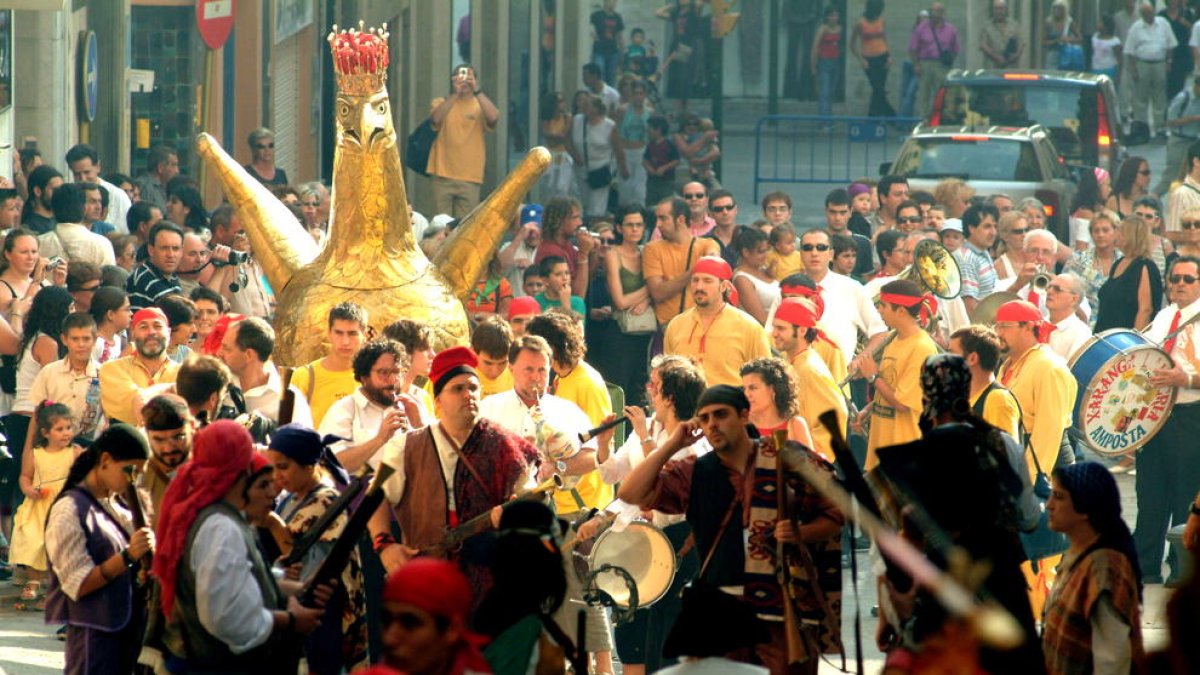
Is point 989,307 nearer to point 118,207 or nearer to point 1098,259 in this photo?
point 1098,259

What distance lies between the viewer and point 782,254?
15453 millimetres

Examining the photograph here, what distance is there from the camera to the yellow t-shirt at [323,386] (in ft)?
33.8

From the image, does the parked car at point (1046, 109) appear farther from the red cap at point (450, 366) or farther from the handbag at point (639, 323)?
the red cap at point (450, 366)

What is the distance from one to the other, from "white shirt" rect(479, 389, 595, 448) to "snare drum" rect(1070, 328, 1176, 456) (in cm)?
312

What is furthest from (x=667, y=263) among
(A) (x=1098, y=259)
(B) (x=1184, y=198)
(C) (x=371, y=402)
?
(C) (x=371, y=402)

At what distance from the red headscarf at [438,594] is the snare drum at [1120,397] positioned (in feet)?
22.0

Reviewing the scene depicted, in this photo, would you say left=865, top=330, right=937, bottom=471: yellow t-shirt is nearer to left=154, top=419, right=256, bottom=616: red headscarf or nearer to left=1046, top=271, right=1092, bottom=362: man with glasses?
left=1046, top=271, right=1092, bottom=362: man with glasses

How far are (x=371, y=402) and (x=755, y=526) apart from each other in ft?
6.65

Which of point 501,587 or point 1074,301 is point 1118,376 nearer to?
point 1074,301

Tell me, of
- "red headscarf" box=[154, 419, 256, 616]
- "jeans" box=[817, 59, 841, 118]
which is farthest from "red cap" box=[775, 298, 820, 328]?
"jeans" box=[817, 59, 841, 118]

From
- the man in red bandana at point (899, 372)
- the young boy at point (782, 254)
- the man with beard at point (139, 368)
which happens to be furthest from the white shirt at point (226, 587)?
the young boy at point (782, 254)

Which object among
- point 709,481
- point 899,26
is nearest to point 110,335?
point 709,481

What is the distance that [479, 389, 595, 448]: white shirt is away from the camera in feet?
32.6

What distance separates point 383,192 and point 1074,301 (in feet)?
12.8
